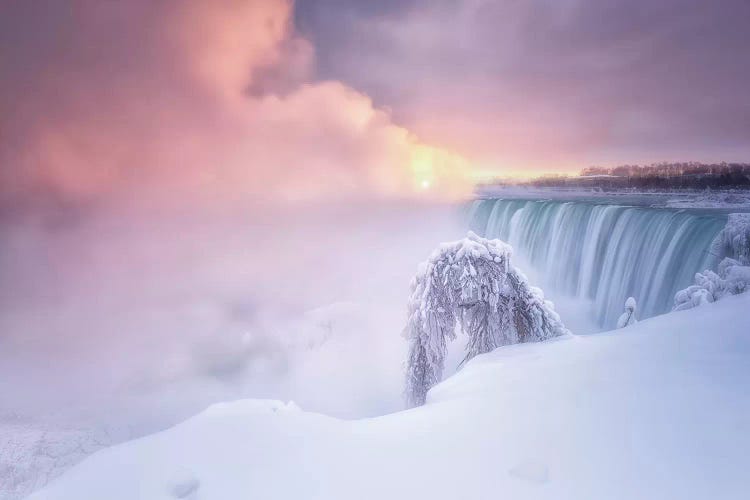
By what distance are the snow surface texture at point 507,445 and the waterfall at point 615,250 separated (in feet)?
34.8

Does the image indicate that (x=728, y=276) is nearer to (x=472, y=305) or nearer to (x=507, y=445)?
(x=472, y=305)

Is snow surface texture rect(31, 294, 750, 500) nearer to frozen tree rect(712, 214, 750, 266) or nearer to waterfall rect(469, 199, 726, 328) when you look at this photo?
frozen tree rect(712, 214, 750, 266)

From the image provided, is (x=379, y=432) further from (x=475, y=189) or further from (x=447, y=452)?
(x=475, y=189)

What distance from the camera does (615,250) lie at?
15477 mm

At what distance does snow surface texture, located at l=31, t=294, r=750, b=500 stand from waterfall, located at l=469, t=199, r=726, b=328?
1060cm

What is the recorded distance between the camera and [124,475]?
2609 mm

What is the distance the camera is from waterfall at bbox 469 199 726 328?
1166 cm

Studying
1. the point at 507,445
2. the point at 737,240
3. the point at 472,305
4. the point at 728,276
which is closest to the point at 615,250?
the point at 737,240

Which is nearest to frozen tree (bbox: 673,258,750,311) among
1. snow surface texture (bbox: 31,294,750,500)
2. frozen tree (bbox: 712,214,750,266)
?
frozen tree (bbox: 712,214,750,266)

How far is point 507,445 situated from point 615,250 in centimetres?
1691

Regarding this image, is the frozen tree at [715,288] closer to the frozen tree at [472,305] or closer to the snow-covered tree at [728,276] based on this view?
the snow-covered tree at [728,276]

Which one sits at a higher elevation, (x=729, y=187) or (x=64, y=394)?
(x=729, y=187)

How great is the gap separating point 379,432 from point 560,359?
274 cm

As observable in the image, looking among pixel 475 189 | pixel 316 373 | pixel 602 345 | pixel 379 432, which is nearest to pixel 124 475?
pixel 379 432
